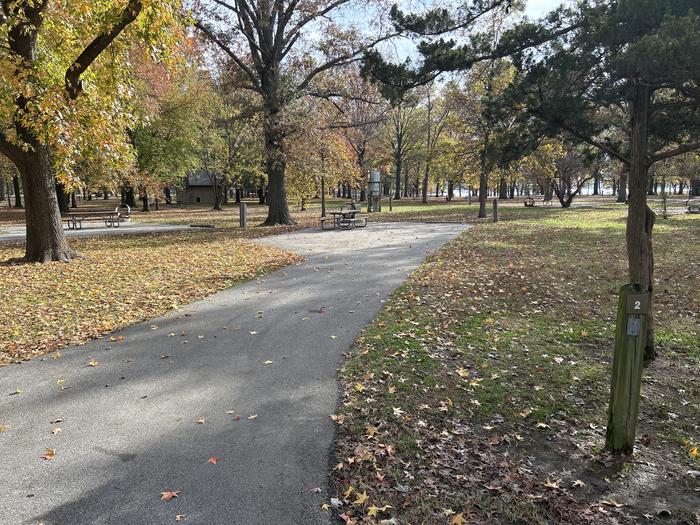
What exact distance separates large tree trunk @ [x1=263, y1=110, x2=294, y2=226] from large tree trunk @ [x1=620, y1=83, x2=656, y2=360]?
14599mm

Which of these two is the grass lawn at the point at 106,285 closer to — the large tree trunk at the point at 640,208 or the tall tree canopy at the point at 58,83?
the tall tree canopy at the point at 58,83

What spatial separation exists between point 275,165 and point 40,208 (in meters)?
9.81

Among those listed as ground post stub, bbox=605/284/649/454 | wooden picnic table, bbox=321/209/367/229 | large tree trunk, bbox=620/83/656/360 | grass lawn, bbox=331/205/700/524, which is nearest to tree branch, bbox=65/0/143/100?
grass lawn, bbox=331/205/700/524

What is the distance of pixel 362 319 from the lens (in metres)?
6.59

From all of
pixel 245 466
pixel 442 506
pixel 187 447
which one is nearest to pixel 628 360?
pixel 442 506

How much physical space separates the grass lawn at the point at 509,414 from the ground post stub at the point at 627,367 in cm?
16

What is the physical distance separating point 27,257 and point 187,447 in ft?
32.8

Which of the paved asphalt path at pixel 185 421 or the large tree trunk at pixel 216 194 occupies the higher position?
the large tree trunk at pixel 216 194

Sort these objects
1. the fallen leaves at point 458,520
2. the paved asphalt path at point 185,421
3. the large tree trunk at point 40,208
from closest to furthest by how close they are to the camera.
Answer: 1. the fallen leaves at point 458,520
2. the paved asphalt path at point 185,421
3. the large tree trunk at point 40,208

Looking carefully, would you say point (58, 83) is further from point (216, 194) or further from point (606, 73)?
point (216, 194)

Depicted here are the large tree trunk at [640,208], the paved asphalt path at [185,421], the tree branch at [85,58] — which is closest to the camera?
the paved asphalt path at [185,421]

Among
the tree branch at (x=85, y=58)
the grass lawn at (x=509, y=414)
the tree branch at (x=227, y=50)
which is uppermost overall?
the tree branch at (x=227, y=50)

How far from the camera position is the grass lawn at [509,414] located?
2.82m

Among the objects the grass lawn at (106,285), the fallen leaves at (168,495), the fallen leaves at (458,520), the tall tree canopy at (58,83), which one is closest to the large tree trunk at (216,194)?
the grass lawn at (106,285)
